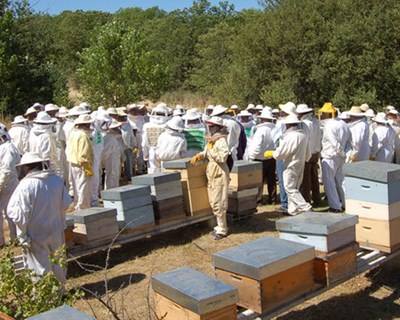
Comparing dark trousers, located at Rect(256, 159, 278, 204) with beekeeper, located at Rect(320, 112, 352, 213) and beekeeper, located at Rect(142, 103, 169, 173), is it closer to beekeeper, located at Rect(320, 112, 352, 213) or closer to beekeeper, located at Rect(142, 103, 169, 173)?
beekeeper, located at Rect(320, 112, 352, 213)

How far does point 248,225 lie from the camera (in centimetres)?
963

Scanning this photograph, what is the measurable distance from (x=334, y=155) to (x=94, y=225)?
437cm

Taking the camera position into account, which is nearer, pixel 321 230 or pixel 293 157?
pixel 321 230

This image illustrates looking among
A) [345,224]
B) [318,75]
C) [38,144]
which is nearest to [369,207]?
[345,224]

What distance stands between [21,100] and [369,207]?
17.8m

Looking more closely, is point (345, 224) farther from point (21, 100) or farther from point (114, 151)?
point (21, 100)

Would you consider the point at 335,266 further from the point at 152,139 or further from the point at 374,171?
the point at 152,139

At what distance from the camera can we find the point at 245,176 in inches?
368

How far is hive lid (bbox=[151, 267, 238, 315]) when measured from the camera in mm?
4500

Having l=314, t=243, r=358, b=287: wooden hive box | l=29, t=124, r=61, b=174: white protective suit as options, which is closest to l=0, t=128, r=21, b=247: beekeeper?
l=29, t=124, r=61, b=174: white protective suit

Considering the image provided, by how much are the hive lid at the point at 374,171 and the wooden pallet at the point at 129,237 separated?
2.94 m

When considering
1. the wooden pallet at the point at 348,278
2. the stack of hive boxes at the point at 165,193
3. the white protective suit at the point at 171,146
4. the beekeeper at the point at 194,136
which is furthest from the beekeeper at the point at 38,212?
the beekeeper at the point at 194,136

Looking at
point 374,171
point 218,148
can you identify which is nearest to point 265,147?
point 218,148

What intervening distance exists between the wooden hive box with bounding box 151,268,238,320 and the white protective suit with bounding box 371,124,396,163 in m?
6.77
